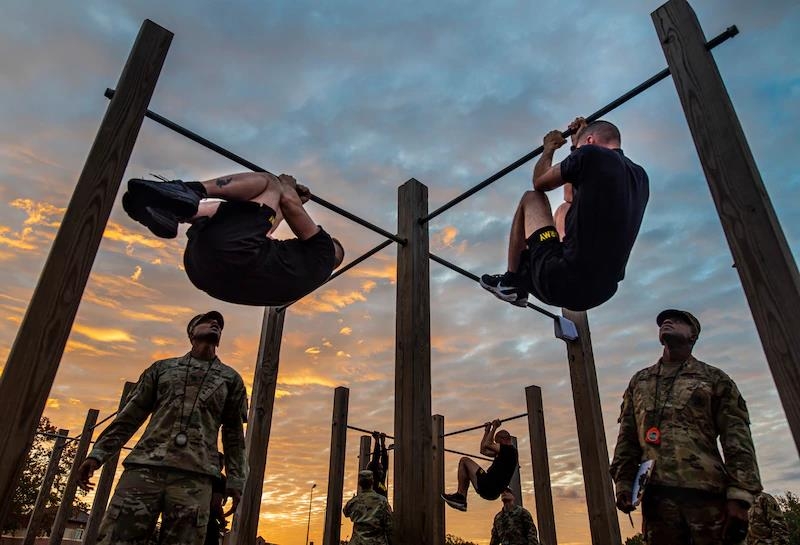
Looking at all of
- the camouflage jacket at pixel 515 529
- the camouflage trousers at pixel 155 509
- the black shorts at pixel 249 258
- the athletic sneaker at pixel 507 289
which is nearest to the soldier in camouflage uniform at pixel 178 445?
the camouflage trousers at pixel 155 509

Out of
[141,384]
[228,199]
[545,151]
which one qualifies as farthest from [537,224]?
[141,384]

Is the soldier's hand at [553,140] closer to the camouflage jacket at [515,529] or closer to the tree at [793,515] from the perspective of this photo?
the camouflage jacket at [515,529]

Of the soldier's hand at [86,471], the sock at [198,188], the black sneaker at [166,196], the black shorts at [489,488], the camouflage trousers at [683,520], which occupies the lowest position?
the camouflage trousers at [683,520]

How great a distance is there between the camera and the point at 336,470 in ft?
28.6

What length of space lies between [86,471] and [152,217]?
1518mm

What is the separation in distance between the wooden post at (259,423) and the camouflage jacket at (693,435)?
10.2 feet

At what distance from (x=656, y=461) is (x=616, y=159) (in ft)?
5.48

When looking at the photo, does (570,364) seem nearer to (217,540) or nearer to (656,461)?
(656,461)

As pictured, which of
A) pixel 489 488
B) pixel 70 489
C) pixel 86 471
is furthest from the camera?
pixel 70 489

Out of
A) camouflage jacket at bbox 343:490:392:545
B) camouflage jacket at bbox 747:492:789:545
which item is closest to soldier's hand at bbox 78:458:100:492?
camouflage jacket at bbox 343:490:392:545

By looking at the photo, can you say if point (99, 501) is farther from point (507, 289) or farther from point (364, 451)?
point (507, 289)

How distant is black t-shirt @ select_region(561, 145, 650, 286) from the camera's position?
119 inches

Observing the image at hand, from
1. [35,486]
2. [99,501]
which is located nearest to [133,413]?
[99,501]

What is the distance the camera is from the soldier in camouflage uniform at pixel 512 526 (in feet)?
25.7
